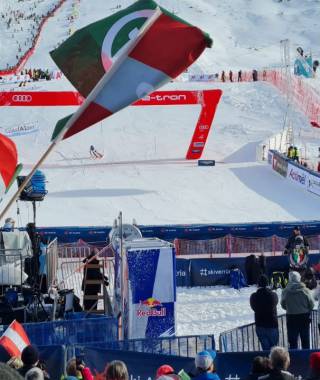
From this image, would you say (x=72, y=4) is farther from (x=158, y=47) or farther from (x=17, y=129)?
(x=158, y=47)

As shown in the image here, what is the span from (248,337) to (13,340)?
365 centimetres

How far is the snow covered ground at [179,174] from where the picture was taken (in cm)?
2264

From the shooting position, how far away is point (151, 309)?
11461 millimetres

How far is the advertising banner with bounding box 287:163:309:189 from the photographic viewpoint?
26.1 metres

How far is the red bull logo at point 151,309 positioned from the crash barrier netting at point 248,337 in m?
1.12

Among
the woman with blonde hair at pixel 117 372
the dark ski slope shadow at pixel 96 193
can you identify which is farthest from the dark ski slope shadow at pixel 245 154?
the woman with blonde hair at pixel 117 372

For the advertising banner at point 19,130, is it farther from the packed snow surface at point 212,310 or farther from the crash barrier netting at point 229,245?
the packed snow surface at point 212,310

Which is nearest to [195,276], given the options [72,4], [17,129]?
[17,129]

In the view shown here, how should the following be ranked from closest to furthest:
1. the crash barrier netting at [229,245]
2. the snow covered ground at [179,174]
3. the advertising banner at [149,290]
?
the advertising banner at [149,290], the crash barrier netting at [229,245], the snow covered ground at [179,174]

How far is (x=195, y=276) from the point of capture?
17141mm

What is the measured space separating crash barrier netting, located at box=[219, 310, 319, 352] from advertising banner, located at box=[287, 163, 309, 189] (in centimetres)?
1458

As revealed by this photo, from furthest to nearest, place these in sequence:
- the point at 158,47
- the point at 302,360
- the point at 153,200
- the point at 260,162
→ the point at 260,162, the point at 153,200, the point at 302,360, the point at 158,47

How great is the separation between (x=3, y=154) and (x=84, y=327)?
7.34 ft

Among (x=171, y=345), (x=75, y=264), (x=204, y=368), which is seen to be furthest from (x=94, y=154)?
(x=204, y=368)
